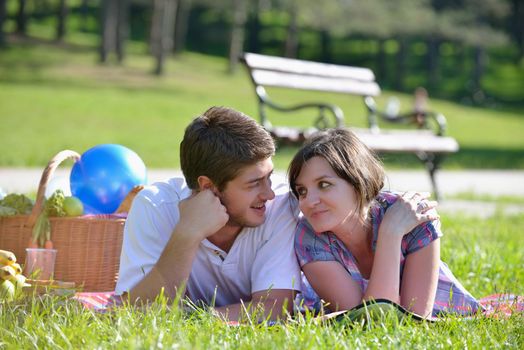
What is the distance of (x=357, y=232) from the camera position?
144 inches

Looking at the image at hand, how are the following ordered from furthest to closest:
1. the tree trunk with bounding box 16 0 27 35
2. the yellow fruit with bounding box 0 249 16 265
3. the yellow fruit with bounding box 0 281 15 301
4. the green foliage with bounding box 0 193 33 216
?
the tree trunk with bounding box 16 0 27 35 < the green foliage with bounding box 0 193 33 216 < the yellow fruit with bounding box 0 249 16 265 < the yellow fruit with bounding box 0 281 15 301

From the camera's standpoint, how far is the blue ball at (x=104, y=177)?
4.79 m

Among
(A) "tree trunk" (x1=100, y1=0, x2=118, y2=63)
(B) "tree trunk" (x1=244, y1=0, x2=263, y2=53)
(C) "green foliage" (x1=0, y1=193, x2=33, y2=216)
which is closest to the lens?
(C) "green foliage" (x1=0, y1=193, x2=33, y2=216)

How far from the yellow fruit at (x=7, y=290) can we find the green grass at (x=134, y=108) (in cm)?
877

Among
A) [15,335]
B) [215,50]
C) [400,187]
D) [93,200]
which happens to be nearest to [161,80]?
[215,50]

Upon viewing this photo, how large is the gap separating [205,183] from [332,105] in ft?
16.7

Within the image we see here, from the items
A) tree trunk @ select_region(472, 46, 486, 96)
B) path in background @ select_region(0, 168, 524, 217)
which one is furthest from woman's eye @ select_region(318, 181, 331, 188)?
tree trunk @ select_region(472, 46, 486, 96)

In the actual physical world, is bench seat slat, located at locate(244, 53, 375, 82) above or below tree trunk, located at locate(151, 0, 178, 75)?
above

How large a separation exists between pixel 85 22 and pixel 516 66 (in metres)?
28.3

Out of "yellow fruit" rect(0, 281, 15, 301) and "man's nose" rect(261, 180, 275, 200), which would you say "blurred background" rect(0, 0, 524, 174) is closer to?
"yellow fruit" rect(0, 281, 15, 301)

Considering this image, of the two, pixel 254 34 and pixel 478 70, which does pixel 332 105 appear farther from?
pixel 254 34

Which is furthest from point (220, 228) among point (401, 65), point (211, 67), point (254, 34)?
point (254, 34)

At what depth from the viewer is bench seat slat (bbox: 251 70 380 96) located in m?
8.88

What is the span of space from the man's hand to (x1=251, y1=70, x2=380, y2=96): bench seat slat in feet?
17.6
